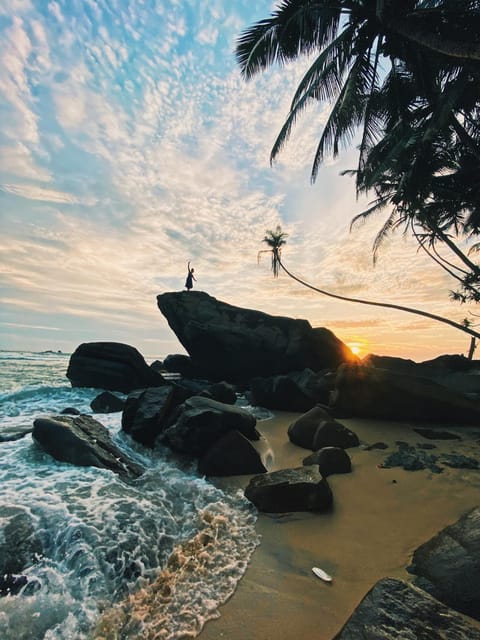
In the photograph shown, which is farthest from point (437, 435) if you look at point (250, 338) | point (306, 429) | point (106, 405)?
point (250, 338)

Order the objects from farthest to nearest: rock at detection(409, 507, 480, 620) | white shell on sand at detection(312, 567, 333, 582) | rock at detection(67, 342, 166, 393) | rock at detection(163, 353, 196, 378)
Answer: rock at detection(163, 353, 196, 378), rock at detection(67, 342, 166, 393), white shell on sand at detection(312, 567, 333, 582), rock at detection(409, 507, 480, 620)

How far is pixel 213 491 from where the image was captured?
5.21 metres

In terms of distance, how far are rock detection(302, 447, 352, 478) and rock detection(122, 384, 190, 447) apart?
11.8ft

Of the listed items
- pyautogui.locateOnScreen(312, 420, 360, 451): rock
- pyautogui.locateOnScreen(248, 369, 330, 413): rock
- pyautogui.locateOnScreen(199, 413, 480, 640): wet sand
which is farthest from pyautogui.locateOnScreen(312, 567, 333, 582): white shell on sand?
pyautogui.locateOnScreen(248, 369, 330, 413): rock

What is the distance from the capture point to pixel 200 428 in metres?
6.48

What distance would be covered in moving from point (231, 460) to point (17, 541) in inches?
131

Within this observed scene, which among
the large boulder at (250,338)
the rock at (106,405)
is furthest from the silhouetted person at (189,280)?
the rock at (106,405)

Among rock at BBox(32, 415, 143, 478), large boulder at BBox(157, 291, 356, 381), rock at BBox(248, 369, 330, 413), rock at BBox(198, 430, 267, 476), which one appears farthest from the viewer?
large boulder at BBox(157, 291, 356, 381)

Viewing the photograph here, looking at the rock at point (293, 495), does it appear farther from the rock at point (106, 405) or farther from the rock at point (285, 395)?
the rock at point (106, 405)

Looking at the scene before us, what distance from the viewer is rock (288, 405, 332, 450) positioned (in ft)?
24.1

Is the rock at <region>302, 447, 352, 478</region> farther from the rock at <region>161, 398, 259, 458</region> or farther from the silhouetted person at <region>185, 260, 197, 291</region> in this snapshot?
the silhouetted person at <region>185, 260, 197, 291</region>

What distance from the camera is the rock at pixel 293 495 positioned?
4496 millimetres

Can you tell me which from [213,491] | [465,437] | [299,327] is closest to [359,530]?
[213,491]

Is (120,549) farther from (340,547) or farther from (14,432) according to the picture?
(14,432)
